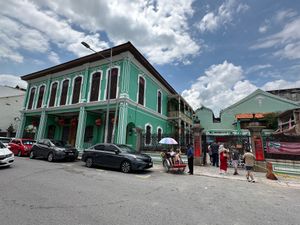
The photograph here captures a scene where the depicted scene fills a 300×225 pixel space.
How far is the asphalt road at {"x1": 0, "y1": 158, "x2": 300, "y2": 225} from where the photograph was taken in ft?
11.8

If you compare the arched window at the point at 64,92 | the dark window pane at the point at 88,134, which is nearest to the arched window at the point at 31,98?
the arched window at the point at 64,92

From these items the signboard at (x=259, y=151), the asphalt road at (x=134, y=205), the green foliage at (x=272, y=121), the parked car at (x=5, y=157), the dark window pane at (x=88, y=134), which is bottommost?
the asphalt road at (x=134, y=205)

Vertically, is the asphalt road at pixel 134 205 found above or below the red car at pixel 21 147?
below

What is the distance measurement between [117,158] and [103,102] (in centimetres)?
758

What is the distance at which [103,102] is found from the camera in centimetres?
1593

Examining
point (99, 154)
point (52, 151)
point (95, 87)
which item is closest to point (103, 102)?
point (95, 87)

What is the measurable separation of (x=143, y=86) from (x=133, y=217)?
15.6 metres

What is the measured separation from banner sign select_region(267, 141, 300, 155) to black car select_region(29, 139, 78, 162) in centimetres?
1388

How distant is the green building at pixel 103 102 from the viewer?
602 inches

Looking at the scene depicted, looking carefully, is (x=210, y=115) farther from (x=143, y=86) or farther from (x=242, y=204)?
(x=242, y=204)

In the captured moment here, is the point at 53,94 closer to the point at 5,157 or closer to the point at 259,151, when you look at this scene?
the point at 5,157

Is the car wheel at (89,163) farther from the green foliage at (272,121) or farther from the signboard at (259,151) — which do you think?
the green foliage at (272,121)

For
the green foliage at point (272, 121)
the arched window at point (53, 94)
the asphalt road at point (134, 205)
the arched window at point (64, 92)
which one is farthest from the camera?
the green foliage at point (272, 121)

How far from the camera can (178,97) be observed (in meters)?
24.1
